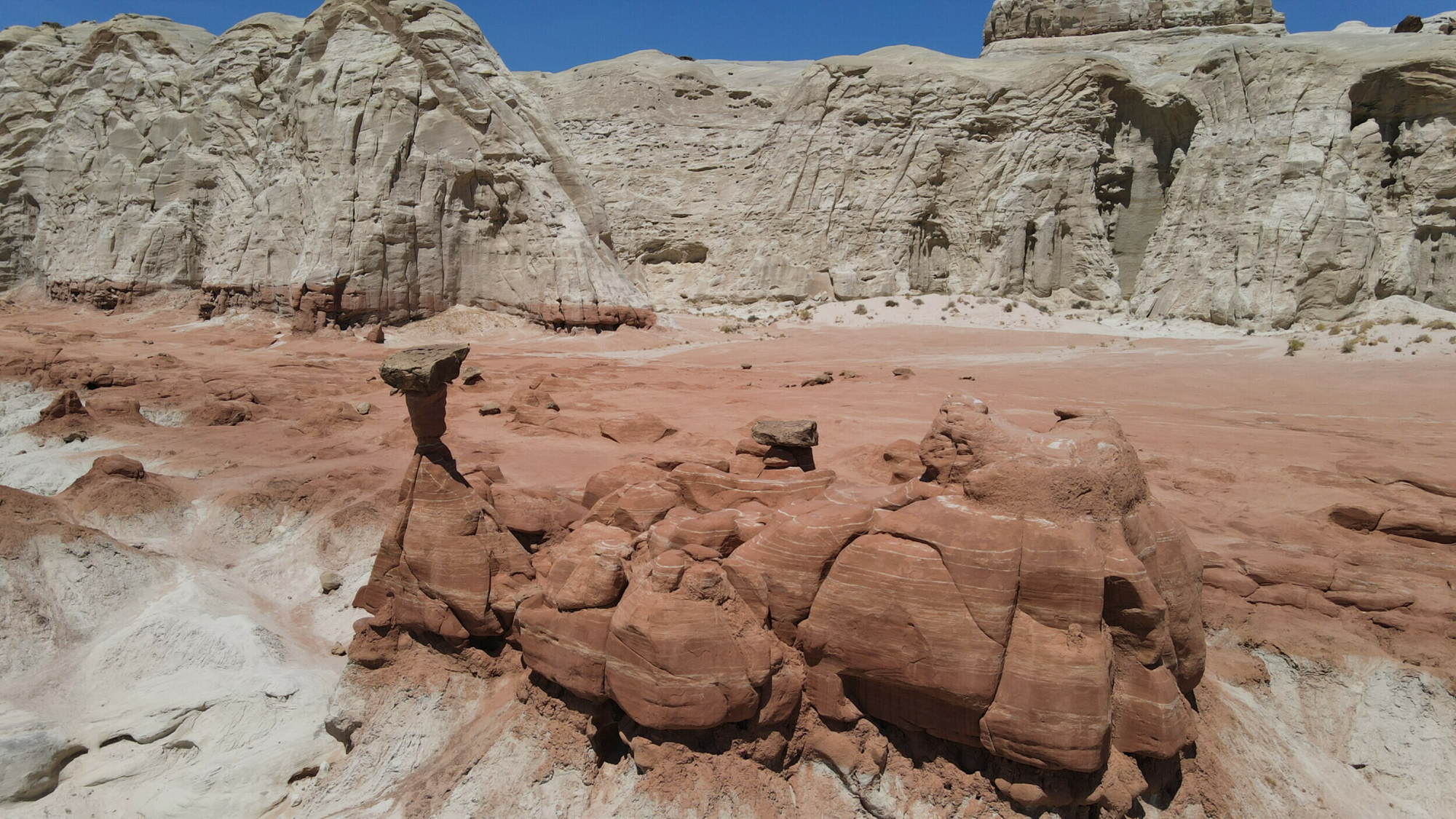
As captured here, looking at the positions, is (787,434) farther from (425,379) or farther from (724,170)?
(724,170)

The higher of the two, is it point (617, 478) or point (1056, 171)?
point (1056, 171)

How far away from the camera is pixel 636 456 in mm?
7484

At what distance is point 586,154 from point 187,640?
25.4 metres

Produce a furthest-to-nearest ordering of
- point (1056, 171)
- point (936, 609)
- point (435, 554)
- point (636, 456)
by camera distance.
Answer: point (1056, 171)
point (636, 456)
point (435, 554)
point (936, 609)

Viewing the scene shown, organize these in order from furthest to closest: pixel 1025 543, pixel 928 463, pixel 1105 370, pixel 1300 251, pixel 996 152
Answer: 1. pixel 996 152
2. pixel 1300 251
3. pixel 1105 370
4. pixel 928 463
5. pixel 1025 543

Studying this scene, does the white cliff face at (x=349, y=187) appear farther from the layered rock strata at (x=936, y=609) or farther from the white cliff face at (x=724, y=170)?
the layered rock strata at (x=936, y=609)

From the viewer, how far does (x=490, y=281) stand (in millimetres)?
19234

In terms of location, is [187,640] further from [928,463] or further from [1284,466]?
[1284,466]

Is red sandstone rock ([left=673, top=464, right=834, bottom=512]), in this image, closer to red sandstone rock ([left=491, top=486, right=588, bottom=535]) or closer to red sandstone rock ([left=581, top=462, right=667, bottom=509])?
red sandstone rock ([left=581, top=462, right=667, bottom=509])

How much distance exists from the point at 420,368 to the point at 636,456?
10.8ft

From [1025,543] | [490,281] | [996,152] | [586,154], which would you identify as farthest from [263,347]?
[996,152]

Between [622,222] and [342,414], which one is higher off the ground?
[622,222]

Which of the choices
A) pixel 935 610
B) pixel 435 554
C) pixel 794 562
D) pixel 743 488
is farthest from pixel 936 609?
pixel 435 554

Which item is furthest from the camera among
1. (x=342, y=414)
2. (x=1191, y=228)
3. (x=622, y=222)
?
(x=622, y=222)
